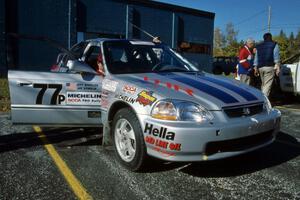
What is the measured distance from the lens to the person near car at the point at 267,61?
8039mm

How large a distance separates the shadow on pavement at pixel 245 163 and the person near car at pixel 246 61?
3.78 m

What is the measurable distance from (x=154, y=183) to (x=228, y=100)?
43.4 inches

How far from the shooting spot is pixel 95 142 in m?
5.15

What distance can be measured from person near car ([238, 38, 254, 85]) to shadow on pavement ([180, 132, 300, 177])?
12.4 ft

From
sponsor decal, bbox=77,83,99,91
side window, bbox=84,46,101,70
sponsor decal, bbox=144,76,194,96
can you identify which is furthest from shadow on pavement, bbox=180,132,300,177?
side window, bbox=84,46,101,70

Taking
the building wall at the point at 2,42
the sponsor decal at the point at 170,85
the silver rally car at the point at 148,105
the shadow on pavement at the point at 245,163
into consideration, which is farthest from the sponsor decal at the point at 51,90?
the building wall at the point at 2,42

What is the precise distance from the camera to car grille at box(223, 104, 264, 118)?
3.52 m

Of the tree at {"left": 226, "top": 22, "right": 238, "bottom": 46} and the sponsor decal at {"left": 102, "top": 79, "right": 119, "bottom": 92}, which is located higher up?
the tree at {"left": 226, "top": 22, "right": 238, "bottom": 46}

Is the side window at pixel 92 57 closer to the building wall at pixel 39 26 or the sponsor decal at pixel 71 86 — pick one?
the sponsor decal at pixel 71 86

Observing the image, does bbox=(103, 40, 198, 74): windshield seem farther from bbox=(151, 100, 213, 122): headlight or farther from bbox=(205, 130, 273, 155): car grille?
bbox=(205, 130, 273, 155): car grille

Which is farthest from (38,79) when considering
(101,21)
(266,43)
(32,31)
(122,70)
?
(101,21)

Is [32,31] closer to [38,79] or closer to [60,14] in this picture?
[60,14]

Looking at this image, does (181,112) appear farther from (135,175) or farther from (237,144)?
(135,175)

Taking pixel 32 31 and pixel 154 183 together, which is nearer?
pixel 154 183
